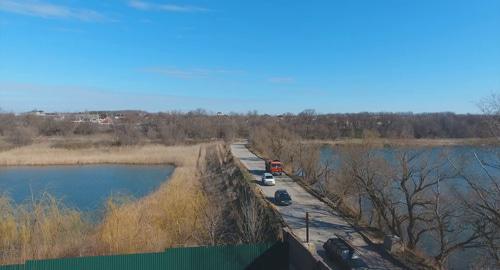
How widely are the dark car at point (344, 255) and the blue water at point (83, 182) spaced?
19922mm

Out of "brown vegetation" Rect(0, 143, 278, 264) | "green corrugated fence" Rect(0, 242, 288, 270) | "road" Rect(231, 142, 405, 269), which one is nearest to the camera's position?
"green corrugated fence" Rect(0, 242, 288, 270)

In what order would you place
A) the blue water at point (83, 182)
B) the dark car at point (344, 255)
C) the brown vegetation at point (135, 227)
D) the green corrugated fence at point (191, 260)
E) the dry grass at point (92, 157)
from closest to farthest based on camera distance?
the dark car at point (344, 255) → the green corrugated fence at point (191, 260) → the brown vegetation at point (135, 227) → the blue water at point (83, 182) → the dry grass at point (92, 157)

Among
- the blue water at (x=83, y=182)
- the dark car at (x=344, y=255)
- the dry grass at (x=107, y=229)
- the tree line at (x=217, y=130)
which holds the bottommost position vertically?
the blue water at (x=83, y=182)

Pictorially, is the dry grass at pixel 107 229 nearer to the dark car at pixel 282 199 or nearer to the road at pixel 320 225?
the dark car at pixel 282 199

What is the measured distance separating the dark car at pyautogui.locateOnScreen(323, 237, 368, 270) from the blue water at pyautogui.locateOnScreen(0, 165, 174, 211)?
1992 centimetres

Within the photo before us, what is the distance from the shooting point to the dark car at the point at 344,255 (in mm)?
15714

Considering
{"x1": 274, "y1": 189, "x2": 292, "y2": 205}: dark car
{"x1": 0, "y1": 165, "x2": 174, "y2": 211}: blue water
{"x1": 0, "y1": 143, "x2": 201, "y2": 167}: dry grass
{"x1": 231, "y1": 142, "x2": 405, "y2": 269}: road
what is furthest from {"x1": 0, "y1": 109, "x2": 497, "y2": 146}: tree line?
{"x1": 274, "y1": 189, "x2": 292, "y2": 205}: dark car

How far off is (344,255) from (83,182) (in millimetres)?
36358

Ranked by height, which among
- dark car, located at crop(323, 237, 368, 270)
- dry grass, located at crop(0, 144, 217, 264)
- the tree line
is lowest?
dry grass, located at crop(0, 144, 217, 264)

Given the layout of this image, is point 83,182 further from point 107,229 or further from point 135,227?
point 135,227

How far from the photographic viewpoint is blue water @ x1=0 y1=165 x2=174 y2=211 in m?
38.7

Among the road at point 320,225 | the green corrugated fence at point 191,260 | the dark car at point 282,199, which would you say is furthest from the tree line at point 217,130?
the green corrugated fence at point 191,260

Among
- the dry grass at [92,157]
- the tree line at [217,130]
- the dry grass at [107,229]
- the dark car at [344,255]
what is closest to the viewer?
the dark car at [344,255]

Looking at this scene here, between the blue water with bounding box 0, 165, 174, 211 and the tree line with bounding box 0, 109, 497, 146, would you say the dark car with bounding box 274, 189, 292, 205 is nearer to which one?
the blue water with bounding box 0, 165, 174, 211
